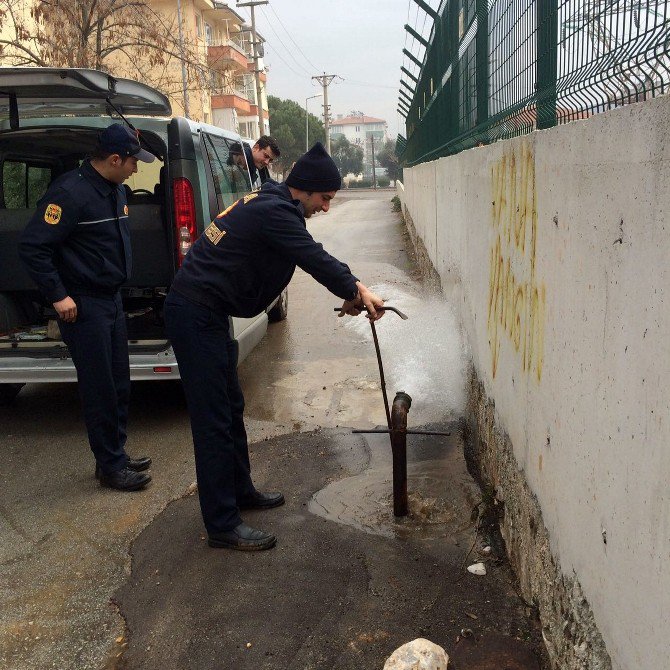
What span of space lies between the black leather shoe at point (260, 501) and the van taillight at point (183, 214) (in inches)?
70.6

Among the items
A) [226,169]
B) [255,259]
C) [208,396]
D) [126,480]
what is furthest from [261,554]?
[226,169]

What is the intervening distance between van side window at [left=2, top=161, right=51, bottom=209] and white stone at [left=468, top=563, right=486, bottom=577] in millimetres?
4742

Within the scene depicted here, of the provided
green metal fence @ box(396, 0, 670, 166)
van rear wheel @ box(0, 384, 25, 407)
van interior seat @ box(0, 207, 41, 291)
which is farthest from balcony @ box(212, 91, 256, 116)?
van rear wheel @ box(0, 384, 25, 407)

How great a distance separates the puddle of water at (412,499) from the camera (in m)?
3.69

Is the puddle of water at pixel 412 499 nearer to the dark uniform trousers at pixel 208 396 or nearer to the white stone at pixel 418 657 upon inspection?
the dark uniform trousers at pixel 208 396

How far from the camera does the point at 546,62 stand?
9.99 ft

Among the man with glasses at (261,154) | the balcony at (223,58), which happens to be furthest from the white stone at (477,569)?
the balcony at (223,58)

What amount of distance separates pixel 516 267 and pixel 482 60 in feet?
7.78

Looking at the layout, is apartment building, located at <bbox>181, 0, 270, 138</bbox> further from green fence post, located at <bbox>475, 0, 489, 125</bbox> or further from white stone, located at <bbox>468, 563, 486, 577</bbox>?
white stone, located at <bbox>468, 563, 486, 577</bbox>

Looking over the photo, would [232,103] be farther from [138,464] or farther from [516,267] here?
[516,267]

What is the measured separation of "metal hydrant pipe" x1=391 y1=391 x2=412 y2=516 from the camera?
12.0 ft

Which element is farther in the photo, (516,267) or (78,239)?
(78,239)

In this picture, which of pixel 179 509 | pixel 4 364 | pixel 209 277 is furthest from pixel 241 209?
pixel 4 364

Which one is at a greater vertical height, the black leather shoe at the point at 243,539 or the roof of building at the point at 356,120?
the roof of building at the point at 356,120
